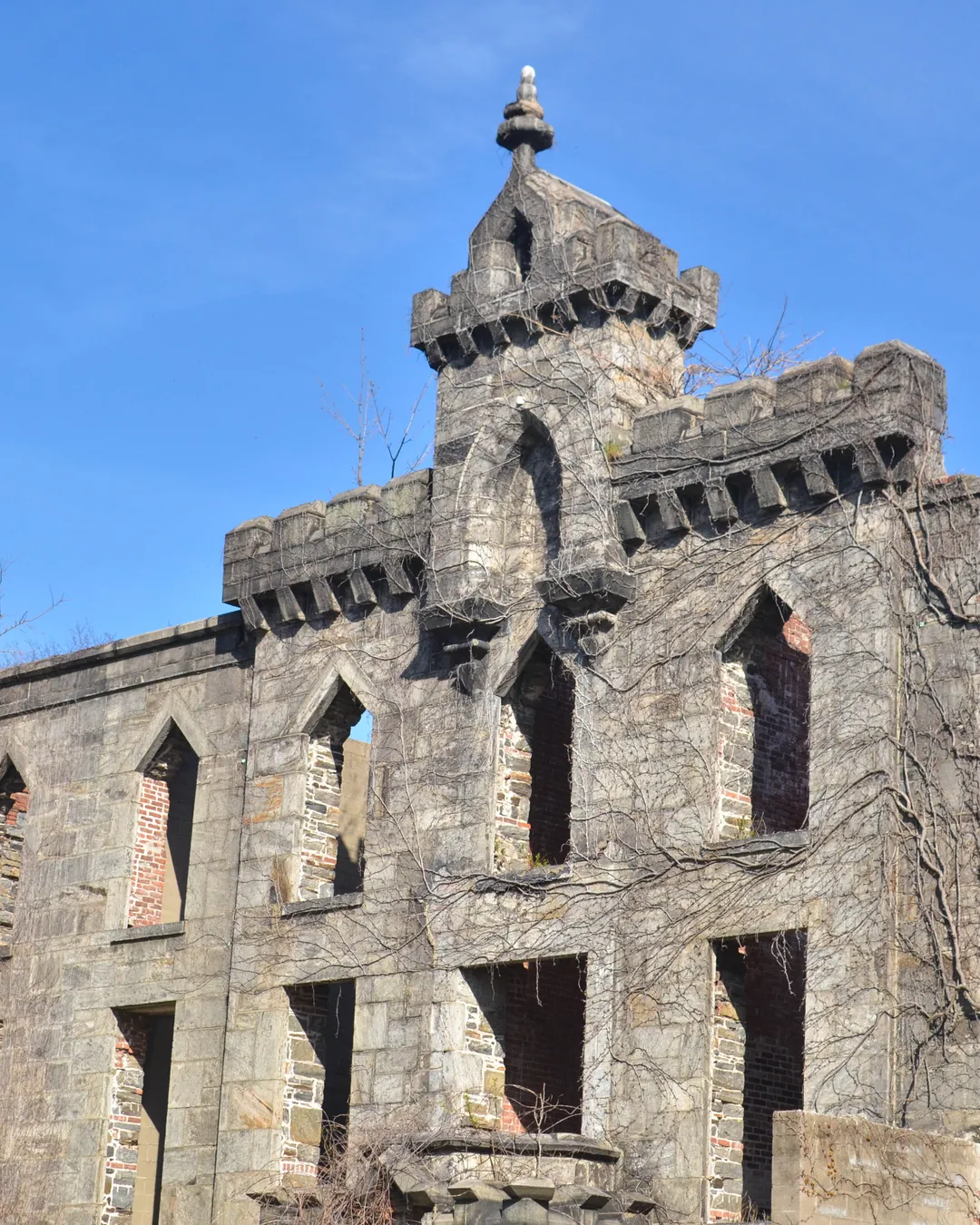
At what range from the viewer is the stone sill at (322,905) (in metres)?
20.3

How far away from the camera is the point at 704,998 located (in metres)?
17.5

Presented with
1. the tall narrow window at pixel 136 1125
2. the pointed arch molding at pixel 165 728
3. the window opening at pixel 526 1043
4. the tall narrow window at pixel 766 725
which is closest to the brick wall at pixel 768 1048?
the tall narrow window at pixel 766 725

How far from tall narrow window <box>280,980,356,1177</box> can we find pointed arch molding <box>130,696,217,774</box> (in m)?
3.13

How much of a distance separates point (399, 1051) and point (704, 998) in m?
3.23

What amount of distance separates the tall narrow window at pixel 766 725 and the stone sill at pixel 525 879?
1576mm

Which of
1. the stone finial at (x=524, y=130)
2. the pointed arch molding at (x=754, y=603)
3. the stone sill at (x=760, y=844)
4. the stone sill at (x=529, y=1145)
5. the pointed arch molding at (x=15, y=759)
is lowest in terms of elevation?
the stone sill at (x=529, y=1145)

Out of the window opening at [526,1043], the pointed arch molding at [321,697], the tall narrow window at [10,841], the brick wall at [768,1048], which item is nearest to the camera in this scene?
the brick wall at [768,1048]

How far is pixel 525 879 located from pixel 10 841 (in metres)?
7.99

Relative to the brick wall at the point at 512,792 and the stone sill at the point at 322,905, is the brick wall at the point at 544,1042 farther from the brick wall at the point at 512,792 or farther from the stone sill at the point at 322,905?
the stone sill at the point at 322,905

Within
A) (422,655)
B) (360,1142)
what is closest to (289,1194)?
(360,1142)

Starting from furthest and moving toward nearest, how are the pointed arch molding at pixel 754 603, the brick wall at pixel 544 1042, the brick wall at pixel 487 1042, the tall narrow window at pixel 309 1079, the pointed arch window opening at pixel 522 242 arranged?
the pointed arch window opening at pixel 522 242 < the tall narrow window at pixel 309 1079 < the brick wall at pixel 544 1042 < the brick wall at pixel 487 1042 < the pointed arch molding at pixel 754 603

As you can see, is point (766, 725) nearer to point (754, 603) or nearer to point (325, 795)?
point (754, 603)

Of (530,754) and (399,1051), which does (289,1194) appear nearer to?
(399,1051)

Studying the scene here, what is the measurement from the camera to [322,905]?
20562mm
